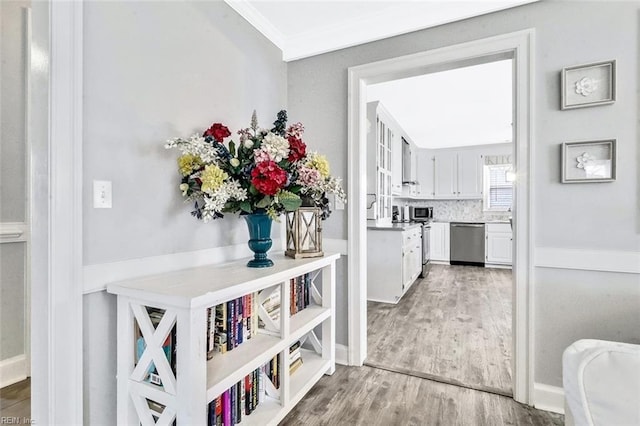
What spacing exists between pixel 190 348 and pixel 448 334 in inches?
100.0

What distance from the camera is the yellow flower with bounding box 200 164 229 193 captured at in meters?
1.35

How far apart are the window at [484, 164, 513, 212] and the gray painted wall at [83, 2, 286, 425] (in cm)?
626

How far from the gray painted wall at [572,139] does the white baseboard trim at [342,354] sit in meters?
1.20

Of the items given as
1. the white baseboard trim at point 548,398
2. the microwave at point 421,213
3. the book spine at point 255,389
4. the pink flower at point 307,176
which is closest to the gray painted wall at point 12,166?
the book spine at point 255,389

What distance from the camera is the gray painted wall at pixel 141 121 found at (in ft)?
4.01

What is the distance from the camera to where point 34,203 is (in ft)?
3.71

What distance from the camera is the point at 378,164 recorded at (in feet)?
13.0

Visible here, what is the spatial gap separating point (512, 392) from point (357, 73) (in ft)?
7.77

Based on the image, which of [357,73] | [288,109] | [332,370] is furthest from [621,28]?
[332,370]

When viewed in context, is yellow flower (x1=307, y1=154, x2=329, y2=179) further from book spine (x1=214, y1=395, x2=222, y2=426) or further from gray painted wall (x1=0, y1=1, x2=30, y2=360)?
gray painted wall (x1=0, y1=1, x2=30, y2=360)

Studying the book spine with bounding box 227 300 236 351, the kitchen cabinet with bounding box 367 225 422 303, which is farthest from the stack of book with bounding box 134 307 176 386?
the kitchen cabinet with bounding box 367 225 422 303

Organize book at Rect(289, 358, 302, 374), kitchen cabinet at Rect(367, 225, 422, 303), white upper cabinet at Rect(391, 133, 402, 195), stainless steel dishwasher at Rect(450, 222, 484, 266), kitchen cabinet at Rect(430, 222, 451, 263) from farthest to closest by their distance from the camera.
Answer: kitchen cabinet at Rect(430, 222, 451, 263)
stainless steel dishwasher at Rect(450, 222, 484, 266)
white upper cabinet at Rect(391, 133, 402, 195)
kitchen cabinet at Rect(367, 225, 422, 303)
book at Rect(289, 358, 302, 374)

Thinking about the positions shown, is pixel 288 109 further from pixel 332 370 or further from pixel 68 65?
pixel 332 370

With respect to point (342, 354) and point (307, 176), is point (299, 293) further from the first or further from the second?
point (307, 176)
